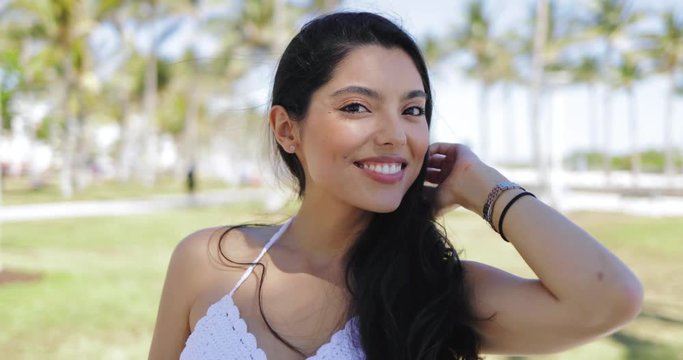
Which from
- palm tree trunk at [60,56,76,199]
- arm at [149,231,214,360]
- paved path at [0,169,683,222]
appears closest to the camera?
arm at [149,231,214,360]

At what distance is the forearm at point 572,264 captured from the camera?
145 centimetres

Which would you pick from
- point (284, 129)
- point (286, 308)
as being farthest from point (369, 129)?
point (286, 308)

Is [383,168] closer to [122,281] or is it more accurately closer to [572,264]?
[572,264]

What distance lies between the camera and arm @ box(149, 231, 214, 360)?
1813 mm

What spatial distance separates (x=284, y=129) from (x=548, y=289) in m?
0.81

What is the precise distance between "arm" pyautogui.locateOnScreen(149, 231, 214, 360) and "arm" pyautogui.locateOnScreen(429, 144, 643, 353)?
733 millimetres

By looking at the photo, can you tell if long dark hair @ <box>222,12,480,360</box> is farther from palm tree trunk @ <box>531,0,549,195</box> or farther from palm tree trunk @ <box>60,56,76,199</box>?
palm tree trunk @ <box>60,56,76,199</box>

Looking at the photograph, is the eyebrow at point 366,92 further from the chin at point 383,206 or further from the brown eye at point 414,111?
the chin at point 383,206

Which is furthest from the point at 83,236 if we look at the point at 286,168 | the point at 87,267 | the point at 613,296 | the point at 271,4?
the point at 271,4

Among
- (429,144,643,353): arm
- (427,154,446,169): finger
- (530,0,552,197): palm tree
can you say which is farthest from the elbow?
(530,0,552,197): palm tree

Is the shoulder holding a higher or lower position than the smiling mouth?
lower

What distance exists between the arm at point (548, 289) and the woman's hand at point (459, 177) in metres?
0.02

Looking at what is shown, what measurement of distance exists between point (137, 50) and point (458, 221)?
72.1 ft

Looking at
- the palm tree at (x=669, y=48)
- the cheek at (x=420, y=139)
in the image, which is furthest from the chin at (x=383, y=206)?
the palm tree at (x=669, y=48)
